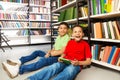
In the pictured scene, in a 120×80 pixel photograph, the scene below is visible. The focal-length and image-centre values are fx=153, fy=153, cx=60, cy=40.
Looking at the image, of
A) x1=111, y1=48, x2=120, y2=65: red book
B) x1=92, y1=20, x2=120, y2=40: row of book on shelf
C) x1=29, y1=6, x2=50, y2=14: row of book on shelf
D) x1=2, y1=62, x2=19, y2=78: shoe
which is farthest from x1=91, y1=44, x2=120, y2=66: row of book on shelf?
x1=29, y1=6, x2=50, y2=14: row of book on shelf

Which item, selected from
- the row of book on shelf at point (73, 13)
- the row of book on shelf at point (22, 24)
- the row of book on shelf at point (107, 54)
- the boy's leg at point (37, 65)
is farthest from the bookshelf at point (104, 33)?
the row of book on shelf at point (22, 24)

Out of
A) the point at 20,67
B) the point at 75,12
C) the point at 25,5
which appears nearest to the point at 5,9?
the point at 25,5

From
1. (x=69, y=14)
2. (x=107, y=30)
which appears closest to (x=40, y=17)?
(x=69, y=14)

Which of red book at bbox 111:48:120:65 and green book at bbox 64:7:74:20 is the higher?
green book at bbox 64:7:74:20

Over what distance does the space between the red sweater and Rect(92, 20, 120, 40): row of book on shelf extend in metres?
0.32

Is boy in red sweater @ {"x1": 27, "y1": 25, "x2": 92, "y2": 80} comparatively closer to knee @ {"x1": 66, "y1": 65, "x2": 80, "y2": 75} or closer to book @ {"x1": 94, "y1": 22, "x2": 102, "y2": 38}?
knee @ {"x1": 66, "y1": 65, "x2": 80, "y2": 75}

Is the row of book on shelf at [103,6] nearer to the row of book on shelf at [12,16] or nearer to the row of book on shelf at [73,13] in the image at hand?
the row of book on shelf at [73,13]

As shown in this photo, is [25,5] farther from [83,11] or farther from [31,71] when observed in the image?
[31,71]

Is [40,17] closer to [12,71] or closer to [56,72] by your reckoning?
[12,71]

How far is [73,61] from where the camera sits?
172 cm

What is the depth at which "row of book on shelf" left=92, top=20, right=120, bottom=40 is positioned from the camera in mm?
1904

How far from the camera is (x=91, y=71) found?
80.2 inches

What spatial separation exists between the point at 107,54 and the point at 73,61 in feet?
1.82

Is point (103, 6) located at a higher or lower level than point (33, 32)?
higher
